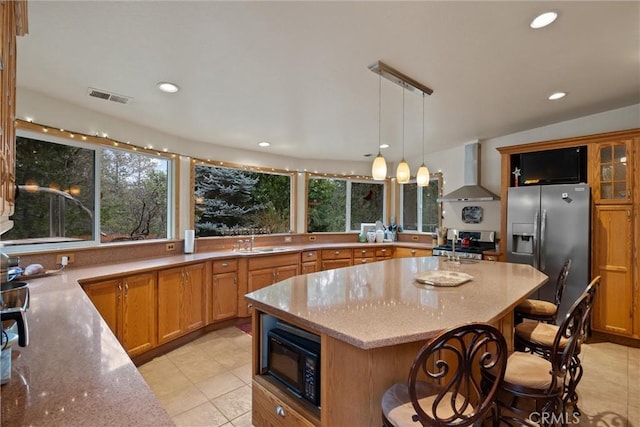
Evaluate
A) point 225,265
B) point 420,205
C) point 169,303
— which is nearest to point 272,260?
point 225,265

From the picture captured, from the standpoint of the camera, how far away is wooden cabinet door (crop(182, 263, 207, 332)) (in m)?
3.31

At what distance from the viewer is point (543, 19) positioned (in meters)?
1.71

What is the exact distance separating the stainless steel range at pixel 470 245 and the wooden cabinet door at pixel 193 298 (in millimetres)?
3105

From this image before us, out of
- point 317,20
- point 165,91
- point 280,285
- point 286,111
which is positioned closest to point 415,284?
point 280,285

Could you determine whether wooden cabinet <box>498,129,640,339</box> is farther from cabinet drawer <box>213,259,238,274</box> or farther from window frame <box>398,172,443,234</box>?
cabinet drawer <box>213,259,238,274</box>

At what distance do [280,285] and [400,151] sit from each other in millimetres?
3620

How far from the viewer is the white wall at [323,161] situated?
9.07 feet

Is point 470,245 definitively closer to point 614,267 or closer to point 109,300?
point 614,267

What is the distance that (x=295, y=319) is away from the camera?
1473mm

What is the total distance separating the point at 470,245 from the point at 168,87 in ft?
13.3

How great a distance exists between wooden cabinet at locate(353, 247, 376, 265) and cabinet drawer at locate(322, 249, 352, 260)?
0.39ft

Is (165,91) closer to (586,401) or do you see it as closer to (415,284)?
(415,284)

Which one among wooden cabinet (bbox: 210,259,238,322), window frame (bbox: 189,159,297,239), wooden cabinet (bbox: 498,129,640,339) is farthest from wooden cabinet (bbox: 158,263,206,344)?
wooden cabinet (bbox: 498,129,640,339)

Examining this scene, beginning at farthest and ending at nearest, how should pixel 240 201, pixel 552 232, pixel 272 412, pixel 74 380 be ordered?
pixel 240 201 < pixel 552 232 < pixel 272 412 < pixel 74 380
